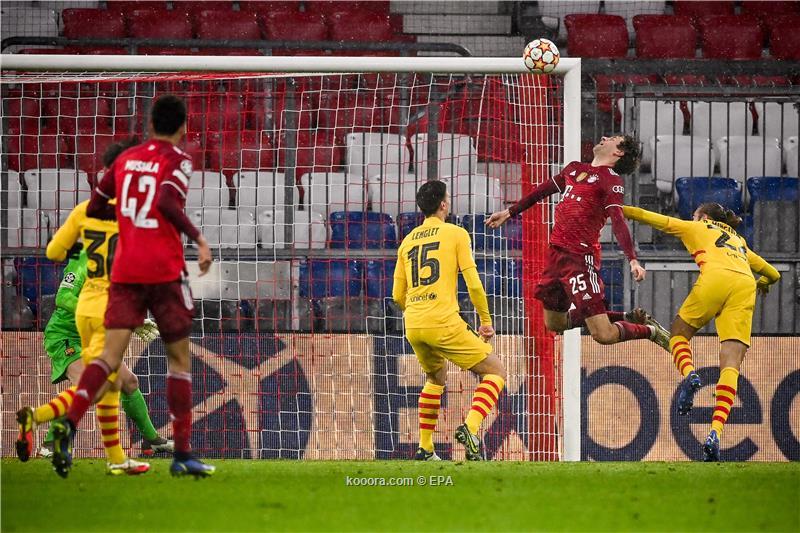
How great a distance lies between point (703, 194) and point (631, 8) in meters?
4.13

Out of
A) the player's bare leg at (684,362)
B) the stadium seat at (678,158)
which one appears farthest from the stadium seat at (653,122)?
the player's bare leg at (684,362)

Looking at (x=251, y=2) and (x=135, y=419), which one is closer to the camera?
(x=135, y=419)

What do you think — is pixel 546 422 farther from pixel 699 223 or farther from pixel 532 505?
pixel 532 505

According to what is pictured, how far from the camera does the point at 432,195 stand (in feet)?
25.5

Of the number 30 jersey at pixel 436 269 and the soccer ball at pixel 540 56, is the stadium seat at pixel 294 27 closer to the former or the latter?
the soccer ball at pixel 540 56

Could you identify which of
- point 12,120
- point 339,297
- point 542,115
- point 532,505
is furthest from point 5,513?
point 12,120

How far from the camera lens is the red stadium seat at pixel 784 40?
44.3 ft

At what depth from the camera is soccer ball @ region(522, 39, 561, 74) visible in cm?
818

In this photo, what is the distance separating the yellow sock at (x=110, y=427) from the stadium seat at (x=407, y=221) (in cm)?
399

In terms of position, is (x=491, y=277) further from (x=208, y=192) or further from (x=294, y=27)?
(x=294, y=27)

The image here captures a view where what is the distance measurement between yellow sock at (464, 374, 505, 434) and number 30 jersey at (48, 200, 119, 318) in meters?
2.63

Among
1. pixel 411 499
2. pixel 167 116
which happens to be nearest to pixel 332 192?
pixel 167 116

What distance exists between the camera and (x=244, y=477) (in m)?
6.43

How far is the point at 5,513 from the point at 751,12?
11.8m
